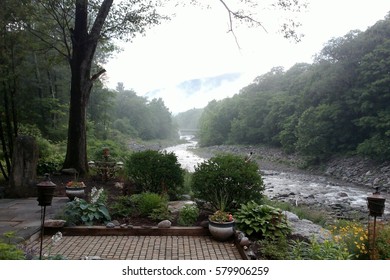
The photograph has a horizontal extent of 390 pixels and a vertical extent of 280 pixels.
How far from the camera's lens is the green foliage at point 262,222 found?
4.76 metres

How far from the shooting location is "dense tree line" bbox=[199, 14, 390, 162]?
1816 centimetres

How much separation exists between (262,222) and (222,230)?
2.05 feet

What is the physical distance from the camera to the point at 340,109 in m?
20.6

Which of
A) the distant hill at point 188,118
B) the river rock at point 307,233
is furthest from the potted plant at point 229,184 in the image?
the distant hill at point 188,118

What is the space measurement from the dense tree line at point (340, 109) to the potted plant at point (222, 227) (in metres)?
15.0

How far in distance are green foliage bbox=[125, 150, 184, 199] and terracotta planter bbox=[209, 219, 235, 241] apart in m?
2.57

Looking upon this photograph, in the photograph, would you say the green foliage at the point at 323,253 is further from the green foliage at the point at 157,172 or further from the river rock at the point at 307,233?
the green foliage at the point at 157,172

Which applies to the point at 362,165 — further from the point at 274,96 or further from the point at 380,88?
the point at 274,96

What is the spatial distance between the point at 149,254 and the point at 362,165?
1689 cm

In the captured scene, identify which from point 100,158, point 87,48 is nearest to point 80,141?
point 100,158

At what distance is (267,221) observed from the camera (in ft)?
16.0

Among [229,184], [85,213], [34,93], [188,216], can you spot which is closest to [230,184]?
[229,184]

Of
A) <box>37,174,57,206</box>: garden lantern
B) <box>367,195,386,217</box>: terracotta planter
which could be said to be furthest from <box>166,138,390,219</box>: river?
<box>367,195,386,217</box>: terracotta planter

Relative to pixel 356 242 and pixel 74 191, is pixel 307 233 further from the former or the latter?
pixel 74 191
